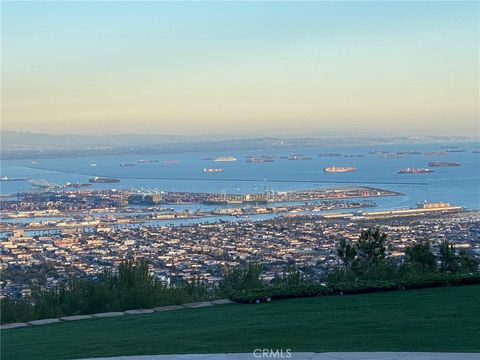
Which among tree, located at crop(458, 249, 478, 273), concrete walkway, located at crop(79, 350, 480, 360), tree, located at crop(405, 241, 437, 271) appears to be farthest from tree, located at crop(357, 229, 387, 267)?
concrete walkway, located at crop(79, 350, 480, 360)

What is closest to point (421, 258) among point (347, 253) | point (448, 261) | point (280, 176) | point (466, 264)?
point (448, 261)

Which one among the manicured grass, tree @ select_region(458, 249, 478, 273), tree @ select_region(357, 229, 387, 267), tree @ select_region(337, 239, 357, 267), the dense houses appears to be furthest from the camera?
the dense houses

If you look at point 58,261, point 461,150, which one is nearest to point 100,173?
point 461,150

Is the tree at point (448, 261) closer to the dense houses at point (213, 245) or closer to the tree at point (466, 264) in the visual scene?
the tree at point (466, 264)

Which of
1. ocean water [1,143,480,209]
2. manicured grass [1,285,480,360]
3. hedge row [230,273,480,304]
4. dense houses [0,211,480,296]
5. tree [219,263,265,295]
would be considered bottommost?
ocean water [1,143,480,209]

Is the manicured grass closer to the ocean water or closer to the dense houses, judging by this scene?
the dense houses

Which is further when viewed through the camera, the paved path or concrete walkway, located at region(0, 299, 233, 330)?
concrete walkway, located at region(0, 299, 233, 330)

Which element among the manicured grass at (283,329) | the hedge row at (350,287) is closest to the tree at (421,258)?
the hedge row at (350,287)
